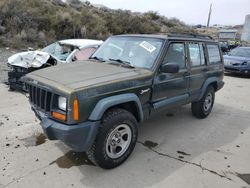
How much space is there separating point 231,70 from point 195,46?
8.17 m

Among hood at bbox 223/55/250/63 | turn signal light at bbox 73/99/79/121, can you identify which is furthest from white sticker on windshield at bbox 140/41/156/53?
hood at bbox 223/55/250/63

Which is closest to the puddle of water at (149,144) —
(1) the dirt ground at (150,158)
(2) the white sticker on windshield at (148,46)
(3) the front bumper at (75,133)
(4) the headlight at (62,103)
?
(1) the dirt ground at (150,158)

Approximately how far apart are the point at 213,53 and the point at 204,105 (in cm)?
123

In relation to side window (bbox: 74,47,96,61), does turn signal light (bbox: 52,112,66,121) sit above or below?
below

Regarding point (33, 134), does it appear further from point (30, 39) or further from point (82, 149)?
point (30, 39)

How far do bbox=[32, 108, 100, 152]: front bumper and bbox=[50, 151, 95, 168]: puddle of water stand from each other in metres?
0.63

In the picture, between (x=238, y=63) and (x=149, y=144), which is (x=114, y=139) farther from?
(x=238, y=63)

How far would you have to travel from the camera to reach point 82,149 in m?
3.24

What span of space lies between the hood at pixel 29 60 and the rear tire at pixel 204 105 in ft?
14.6

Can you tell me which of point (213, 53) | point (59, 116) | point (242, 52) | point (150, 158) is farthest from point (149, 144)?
point (242, 52)

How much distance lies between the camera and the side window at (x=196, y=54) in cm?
501

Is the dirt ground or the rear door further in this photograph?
the rear door

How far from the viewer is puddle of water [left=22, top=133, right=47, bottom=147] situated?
4316mm

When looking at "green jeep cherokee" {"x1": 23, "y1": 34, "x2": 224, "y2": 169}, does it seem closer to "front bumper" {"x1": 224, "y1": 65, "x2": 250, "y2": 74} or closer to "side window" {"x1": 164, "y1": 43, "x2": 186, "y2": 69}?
"side window" {"x1": 164, "y1": 43, "x2": 186, "y2": 69}
